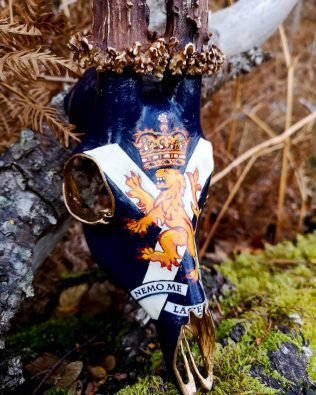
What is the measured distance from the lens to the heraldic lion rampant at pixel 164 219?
104 centimetres

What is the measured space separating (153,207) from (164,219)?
36 millimetres

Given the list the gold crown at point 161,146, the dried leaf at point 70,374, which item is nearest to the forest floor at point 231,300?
the dried leaf at point 70,374

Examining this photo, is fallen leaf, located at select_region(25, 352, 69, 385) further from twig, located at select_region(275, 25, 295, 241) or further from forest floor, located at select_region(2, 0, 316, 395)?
twig, located at select_region(275, 25, 295, 241)

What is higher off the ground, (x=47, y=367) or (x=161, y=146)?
(x=161, y=146)

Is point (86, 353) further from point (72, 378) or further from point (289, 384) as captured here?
point (289, 384)

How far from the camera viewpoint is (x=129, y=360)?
4.53 ft

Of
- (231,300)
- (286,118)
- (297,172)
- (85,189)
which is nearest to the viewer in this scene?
(85,189)

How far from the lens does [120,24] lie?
1.06m

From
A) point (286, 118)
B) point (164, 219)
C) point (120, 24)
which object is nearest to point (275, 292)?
point (164, 219)

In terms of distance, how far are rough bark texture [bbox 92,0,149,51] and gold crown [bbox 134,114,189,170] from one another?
0.60 ft

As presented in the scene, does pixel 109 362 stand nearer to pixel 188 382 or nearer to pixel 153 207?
pixel 188 382

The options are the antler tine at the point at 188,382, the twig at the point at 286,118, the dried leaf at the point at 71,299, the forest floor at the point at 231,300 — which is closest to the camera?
the antler tine at the point at 188,382

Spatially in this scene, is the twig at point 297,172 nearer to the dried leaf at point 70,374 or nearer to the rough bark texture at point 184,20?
the rough bark texture at point 184,20

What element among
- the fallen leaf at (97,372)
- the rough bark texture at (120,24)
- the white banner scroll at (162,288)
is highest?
the rough bark texture at (120,24)
